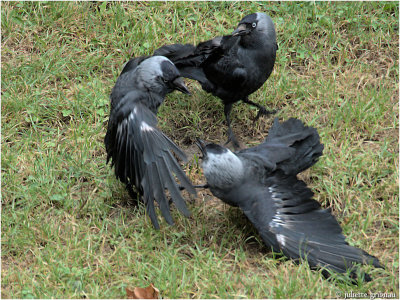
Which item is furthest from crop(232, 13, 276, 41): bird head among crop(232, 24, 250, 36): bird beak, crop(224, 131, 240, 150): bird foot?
crop(224, 131, 240, 150): bird foot

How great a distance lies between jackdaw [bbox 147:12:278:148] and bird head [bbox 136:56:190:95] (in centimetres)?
45

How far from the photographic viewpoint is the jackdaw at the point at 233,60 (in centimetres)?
539

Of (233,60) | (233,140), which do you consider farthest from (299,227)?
(233,60)

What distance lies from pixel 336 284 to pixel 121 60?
3605 millimetres

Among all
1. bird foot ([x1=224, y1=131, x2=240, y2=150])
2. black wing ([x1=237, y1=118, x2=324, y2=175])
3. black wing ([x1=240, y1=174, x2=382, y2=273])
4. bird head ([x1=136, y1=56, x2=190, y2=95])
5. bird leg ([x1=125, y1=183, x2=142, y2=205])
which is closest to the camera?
black wing ([x1=240, y1=174, x2=382, y2=273])

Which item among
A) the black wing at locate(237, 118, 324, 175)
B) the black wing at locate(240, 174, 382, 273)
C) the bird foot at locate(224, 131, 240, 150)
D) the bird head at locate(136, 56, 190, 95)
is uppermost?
the bird head at locate(136, 56, 190, 95)

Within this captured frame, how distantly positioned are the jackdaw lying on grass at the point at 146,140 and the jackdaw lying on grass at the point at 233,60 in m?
0.47

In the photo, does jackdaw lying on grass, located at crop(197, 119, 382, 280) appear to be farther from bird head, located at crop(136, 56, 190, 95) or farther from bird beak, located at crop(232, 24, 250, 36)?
bird beak, located at crop(232, 24, 250, 36)

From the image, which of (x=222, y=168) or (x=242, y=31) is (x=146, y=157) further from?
(x=242, y=31)

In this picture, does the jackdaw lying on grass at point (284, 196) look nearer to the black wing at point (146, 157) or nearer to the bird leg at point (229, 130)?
the black wing at point (146, 157)

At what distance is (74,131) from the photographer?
5.63 metres

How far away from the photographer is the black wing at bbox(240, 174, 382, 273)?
4207 mm

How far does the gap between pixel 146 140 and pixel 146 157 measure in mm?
147

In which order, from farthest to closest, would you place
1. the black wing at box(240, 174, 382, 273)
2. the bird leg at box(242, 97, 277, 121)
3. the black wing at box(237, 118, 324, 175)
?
the bird leg at box(242, 97, 277, 121), the black wing at box(237, 118, 324, 175), the black wing at box(240, 174, 382, 273)
